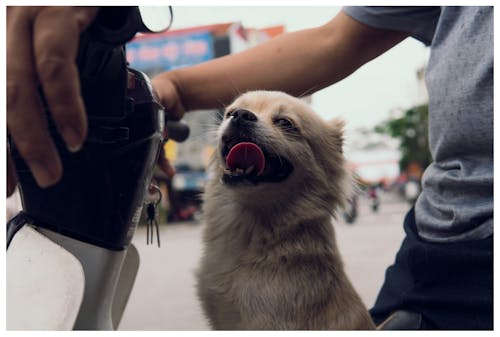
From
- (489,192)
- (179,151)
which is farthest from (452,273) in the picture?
(179,151)

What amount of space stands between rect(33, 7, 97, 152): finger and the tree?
599 millimetres

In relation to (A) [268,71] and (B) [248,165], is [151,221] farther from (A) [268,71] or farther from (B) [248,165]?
(A) [268,71]

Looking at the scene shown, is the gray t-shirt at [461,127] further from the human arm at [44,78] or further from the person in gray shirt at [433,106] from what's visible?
the human arm at [44,78]

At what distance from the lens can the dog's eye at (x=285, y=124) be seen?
3.18ft

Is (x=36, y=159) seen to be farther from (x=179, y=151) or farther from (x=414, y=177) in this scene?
(x=414, y=177)

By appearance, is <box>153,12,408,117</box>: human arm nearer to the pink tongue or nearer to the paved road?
the paved road

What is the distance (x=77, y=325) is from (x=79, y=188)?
0.19m

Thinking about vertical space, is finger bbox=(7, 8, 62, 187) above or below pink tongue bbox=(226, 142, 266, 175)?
above

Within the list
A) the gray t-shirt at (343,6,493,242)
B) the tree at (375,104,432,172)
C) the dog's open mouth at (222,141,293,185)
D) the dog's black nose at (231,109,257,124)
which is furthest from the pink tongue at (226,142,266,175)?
the gray t-shirt at (343,6,493,242)

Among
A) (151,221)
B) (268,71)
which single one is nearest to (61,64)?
(151,221)

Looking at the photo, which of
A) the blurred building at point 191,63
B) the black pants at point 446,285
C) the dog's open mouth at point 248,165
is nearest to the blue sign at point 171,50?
the blurred building at point 191,63

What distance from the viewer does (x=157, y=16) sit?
0.82 metres

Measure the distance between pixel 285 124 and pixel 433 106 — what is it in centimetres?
33

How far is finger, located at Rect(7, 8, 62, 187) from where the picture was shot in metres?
0.57
